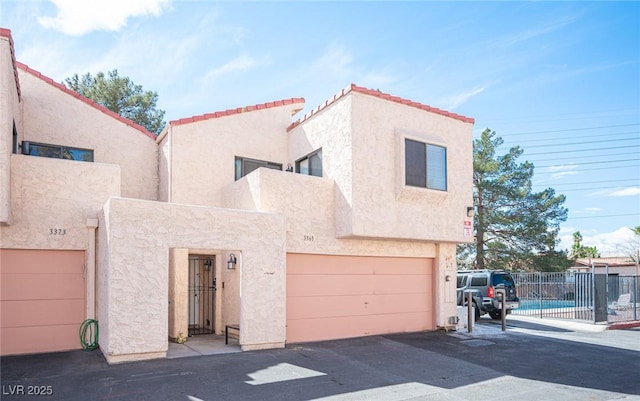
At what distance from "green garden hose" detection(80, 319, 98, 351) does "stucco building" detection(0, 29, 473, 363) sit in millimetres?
163

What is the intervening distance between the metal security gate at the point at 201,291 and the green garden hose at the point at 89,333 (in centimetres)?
337

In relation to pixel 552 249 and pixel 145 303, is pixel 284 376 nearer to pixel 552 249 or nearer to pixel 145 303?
pixel 145 303

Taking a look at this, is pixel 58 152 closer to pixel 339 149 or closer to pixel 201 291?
pixel 201 291

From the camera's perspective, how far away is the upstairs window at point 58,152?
1297 cm

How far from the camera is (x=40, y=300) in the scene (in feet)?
34.3

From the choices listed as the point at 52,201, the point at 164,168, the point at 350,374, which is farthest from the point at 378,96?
the point at 52,201

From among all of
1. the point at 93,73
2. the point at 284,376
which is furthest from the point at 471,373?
the point at 93,73

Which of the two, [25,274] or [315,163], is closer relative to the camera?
[25,274]

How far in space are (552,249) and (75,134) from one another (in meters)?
28.5

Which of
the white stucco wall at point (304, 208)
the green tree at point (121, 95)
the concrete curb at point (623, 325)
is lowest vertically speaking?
the concrete curb at point (623, 325)

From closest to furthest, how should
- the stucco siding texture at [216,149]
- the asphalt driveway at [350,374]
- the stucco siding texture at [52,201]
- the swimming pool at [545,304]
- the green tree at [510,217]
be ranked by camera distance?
the asphalt driveway at [350,374] < the stucco siding texture at [52,201] < the stucco siding texture at [216,149] < the swimming pool at [545,304] < the green tree at [510,217]

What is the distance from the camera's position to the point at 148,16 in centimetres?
1198

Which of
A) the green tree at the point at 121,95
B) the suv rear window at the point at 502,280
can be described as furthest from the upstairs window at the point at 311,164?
the green tree at the point at 121,95

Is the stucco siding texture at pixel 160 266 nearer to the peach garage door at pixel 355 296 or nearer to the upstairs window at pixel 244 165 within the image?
the peach garage door at pixel 355 296
